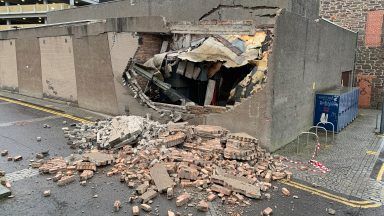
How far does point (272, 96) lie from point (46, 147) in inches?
264

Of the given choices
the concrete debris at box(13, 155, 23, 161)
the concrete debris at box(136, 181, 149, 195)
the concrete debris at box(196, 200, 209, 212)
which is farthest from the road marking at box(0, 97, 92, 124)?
the concrete debris at box(196, 200, 209, 212)

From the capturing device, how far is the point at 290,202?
629cm

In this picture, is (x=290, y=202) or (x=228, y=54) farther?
(x=228, y=54)

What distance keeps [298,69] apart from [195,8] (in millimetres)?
4864

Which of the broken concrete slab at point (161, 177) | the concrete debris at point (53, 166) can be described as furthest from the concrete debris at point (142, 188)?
the concrete debris at point (53, 166)

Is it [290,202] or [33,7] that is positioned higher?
[33,7]

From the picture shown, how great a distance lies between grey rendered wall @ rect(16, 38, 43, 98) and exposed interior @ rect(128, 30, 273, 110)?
→ 26.2 ft

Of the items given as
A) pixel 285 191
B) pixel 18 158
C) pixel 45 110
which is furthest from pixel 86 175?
pixel 45 110

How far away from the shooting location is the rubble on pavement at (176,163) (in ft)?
21.1

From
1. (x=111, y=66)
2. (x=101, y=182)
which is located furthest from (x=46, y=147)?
(x=111, y=66)

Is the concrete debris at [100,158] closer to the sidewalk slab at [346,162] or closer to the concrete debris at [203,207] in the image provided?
the concrete debris at [203,207]

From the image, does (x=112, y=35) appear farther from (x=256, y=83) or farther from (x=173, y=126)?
(x=256, y=83)

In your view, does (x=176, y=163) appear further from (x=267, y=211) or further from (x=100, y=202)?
(x=267, y=211)

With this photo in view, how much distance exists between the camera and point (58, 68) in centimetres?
1535
